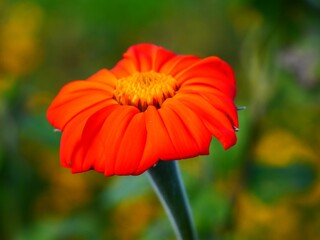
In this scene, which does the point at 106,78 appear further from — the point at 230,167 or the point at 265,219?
the point at 265,219

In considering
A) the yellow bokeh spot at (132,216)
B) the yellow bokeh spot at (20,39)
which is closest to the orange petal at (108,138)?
the yellow bokeh spot at (132,216)

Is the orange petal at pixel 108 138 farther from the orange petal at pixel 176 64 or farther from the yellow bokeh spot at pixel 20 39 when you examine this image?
the yellow bokeh spot at pixel 20 39

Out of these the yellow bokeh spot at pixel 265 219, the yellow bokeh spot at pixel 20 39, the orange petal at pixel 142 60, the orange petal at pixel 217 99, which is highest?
the orange petal at pixel 217 99

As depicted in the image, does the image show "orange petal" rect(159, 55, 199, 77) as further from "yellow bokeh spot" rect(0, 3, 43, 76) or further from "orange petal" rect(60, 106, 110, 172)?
"yellow bokeh spot" rect(0, 3, 43, 76)

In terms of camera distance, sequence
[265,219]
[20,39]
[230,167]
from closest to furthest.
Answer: [230,167], [265,219], [20,39]

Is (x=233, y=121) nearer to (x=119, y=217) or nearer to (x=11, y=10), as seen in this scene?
(x=119, y=217)

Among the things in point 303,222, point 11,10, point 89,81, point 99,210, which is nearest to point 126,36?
point 11,10

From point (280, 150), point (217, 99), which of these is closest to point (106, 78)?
point (217, 99)
